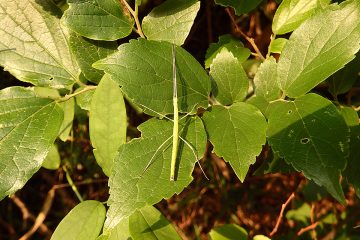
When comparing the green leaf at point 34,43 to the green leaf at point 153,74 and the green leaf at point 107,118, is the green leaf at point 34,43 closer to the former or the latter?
the green leaf at point 107,118

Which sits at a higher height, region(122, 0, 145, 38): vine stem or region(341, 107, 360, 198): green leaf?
region(122, 0, 145, 38): vine stem

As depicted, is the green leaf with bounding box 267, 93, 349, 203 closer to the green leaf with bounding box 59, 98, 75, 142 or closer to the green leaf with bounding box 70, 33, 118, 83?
the green leaf with bounding box 70, 33, 118, 83

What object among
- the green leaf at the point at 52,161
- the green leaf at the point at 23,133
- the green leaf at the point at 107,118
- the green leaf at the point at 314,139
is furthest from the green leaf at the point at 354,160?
the green leaf at the point at 52,161

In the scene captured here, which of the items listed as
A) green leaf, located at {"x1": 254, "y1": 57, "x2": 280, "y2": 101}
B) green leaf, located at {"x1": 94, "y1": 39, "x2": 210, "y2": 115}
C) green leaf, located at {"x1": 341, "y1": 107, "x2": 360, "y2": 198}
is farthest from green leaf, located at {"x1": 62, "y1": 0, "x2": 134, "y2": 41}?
green leaf, located at {"x1": 341, "y1": 107, "x2": 360, "y2": 198}

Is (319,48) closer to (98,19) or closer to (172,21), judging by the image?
(172,21)

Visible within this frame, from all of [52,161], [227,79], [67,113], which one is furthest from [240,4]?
[52,161]

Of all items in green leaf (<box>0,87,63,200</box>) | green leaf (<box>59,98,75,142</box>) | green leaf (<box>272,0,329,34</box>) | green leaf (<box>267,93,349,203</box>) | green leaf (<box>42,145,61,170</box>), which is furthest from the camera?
green leaf (<box>42,145,61,170</box>)

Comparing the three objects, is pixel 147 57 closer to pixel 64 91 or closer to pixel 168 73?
pixel 168 73
